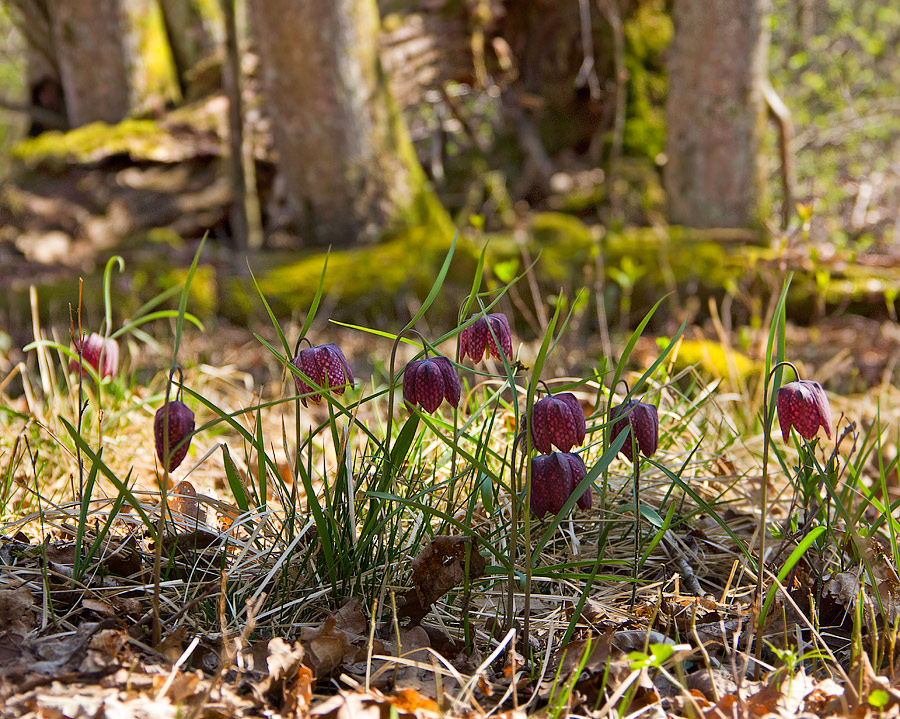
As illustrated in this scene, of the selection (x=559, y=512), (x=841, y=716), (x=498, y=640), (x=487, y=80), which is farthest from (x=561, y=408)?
(x=487, y=80)

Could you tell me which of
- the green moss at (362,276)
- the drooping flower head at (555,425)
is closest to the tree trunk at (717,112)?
the green moss at (362,276)

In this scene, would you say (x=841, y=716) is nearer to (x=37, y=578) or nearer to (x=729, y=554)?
(x=729, y=554)

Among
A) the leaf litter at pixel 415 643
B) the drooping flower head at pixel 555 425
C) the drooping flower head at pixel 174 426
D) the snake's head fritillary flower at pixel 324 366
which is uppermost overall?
the snake's head fritillary flower at pixel 324 366

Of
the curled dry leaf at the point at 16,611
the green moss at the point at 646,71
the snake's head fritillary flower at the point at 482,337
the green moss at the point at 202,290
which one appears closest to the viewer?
the curled dry leaf at the point at 16,611

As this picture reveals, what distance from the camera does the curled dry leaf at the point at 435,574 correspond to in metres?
1.23

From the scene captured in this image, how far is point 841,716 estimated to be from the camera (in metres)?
1.05

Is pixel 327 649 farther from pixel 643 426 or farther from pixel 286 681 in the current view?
pixel 643 426

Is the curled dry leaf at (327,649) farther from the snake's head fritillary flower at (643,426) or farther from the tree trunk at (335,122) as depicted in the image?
the tree trunk at (335,122)

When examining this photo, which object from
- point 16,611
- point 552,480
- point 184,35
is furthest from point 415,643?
point 184,35

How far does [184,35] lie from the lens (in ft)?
21.0

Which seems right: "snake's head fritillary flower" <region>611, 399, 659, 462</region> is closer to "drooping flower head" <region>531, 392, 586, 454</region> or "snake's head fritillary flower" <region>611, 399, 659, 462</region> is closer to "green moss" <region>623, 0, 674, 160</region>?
"drooping flower head" <region>531, 392, 586, 454</region>

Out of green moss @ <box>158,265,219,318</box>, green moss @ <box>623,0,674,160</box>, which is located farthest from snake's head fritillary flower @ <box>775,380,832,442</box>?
green moss @ <box>623,0,674,160</box>

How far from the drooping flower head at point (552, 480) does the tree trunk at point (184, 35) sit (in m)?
6.06

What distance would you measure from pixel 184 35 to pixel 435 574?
6.34 meters
